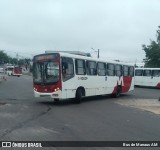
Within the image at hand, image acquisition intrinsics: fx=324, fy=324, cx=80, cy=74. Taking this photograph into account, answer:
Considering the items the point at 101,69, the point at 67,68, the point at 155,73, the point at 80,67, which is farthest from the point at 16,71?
the point at 67,68

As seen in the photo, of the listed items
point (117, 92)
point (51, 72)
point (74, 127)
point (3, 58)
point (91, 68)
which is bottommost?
point (117, 92)

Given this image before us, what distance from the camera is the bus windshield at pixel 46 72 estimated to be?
17656 mm

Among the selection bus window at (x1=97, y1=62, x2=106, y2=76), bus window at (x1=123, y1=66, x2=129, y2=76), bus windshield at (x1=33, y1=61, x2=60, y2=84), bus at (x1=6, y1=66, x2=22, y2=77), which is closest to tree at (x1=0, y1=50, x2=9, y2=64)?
bus at (x1=6, y1=66, x2=22, y2=77)

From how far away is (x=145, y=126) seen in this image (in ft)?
38.3

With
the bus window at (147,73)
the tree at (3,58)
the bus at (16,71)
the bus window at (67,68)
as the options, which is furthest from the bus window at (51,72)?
the tree at (3,58)

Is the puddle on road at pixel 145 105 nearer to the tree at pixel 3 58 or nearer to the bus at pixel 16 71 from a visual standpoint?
the bus at pixel 16 71

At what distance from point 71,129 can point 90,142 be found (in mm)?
1895

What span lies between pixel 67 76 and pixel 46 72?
47.0 inches

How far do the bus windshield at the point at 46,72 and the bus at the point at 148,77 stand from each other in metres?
26.4

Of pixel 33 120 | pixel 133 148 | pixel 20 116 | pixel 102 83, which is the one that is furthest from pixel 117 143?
pixel 102 83

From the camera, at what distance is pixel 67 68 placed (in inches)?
718

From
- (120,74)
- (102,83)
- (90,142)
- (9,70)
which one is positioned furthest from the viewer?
(9,70)

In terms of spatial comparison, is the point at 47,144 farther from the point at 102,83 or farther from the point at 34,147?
the point at 102,83

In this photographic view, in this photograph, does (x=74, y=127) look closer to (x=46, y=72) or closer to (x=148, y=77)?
(x=46, y=72)
